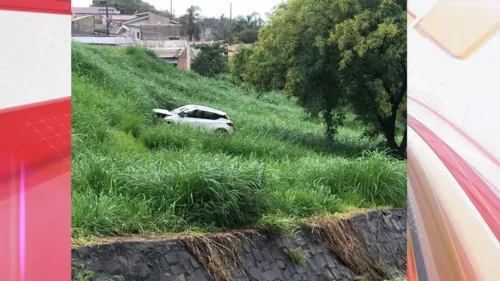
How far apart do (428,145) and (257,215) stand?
472cm

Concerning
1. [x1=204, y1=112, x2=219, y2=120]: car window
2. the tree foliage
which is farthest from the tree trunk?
[x1=204, y1=112, x2=219, y2=120]: car window

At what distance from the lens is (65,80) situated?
2869 millimetres

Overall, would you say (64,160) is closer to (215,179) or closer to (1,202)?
(1,202)

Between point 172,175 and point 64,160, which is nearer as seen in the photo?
point 64,160

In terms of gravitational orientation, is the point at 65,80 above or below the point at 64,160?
above

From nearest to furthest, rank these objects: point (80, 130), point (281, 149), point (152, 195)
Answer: point (152, 195)
point (80, 130)
point (281, 149)

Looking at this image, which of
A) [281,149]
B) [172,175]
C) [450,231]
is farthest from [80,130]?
[450,231]

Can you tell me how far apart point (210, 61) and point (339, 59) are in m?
30.2

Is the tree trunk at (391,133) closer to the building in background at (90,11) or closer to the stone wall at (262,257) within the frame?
the stone wall at (262,257)

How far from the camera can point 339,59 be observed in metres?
17.9

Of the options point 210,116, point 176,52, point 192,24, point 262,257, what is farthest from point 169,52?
point 262,257

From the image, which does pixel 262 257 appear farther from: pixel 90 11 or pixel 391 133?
→ pixel 90 11

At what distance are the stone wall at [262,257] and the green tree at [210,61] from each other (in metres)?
38.1

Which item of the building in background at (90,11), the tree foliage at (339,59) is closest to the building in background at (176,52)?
the building in background at (90,11)
